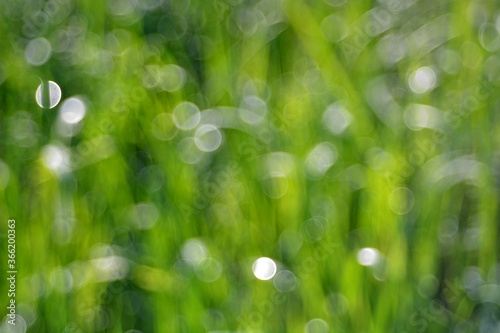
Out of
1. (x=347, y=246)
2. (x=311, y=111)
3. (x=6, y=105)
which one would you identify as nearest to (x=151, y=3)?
(x=6, y=105)

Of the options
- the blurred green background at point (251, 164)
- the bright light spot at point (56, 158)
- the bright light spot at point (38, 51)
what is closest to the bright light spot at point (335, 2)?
the blurred green background at point (251, 164)

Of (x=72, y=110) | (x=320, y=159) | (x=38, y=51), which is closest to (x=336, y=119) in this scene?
(x=320, y=159)

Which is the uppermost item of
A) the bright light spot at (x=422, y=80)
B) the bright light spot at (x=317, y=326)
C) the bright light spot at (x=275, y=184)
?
the bright light spot at (x=422, y=80)

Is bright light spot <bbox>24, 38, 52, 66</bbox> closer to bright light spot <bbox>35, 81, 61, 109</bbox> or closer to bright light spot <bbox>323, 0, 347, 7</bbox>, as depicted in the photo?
bright light spot <bbox>35, 81, 61, 109</bbox>

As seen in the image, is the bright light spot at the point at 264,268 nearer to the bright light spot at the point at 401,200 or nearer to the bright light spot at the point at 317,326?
the bright light spot at the point at 317,326

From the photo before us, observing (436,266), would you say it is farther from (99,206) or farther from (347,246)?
(99,206)

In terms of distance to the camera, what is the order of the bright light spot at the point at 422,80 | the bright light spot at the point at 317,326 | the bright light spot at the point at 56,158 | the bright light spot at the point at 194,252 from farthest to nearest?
the bright light spot at the point at 422,80 → the bright light spot at the point at 56,158 → the bright light spot at the point at 194,252 → the bright light spot at the point at 317,326

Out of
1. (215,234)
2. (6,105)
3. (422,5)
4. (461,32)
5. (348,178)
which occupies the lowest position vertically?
(215,234)
